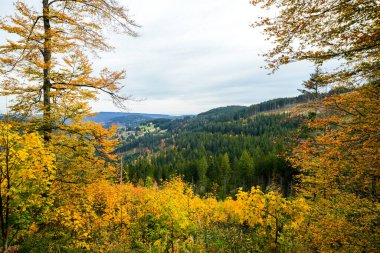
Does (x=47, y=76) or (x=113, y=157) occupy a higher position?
(x=47, y=76)

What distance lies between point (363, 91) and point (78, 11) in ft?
35.5

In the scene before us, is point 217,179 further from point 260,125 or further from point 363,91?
→ point 260,125

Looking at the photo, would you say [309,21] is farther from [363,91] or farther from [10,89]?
[10,89]

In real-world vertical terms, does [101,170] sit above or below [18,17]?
below

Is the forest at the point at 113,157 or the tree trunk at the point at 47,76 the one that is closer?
the forest at the point at 113,157

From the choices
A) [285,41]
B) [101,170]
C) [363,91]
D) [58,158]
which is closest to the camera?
[285,41]

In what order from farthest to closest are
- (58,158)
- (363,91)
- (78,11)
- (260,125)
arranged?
(260,125) < (78,11) < (58,158) < (363,91)

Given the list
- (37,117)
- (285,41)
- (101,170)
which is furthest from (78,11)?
(285,41)

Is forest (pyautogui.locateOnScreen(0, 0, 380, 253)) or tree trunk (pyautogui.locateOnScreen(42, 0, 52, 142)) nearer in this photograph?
forest (pyautogui.locateOnScreen(0, 0, 380, 253))

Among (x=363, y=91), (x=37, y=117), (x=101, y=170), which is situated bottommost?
(x=101, y=170)

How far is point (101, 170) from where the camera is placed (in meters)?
10.2

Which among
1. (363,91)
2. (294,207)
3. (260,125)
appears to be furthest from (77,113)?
(260,125)

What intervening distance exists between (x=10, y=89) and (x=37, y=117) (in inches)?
55.8

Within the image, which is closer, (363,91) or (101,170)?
(363,91)
